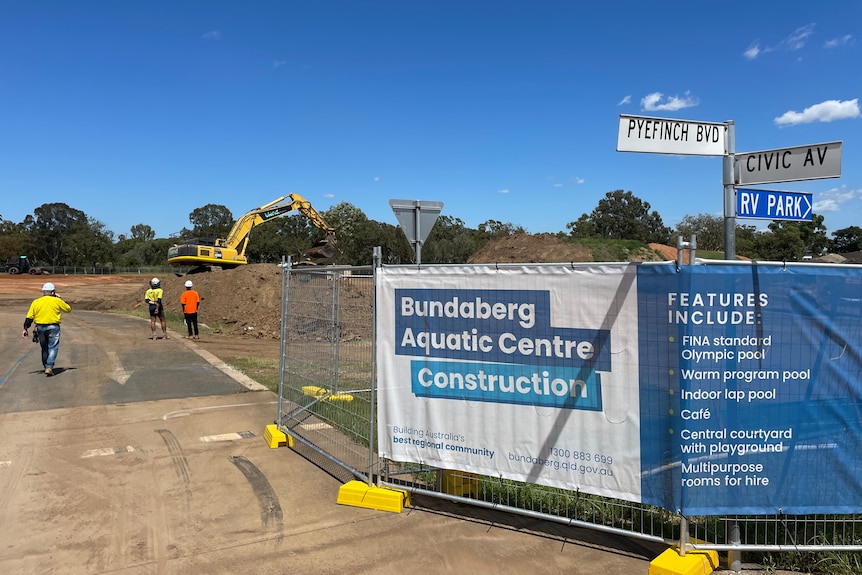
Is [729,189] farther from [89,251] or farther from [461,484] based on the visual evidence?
[89,251]

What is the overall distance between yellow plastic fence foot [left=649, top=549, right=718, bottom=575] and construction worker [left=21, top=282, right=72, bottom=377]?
11.5 meters

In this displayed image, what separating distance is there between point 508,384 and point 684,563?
67.5 inches

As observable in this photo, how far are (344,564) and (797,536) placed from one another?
3.46m

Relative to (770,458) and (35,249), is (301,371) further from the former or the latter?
(35,249)

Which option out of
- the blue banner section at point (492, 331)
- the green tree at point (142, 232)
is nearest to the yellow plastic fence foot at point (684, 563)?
the blue banner section at point (492, 331)

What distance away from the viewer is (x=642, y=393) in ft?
13.3

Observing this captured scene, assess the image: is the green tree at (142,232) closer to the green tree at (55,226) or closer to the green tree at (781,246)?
the green tree at (55,226)

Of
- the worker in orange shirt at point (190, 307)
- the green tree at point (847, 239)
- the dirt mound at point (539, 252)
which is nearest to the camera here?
the worker in orange shirt at point (190, 307)

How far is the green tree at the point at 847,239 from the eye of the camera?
79.3 meters

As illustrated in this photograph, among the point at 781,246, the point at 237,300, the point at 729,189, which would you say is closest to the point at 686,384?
the point at 729,189

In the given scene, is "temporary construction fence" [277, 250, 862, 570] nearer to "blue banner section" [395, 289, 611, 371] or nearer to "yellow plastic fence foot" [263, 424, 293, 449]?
"blue banner section" [395, 289, 611, 371]

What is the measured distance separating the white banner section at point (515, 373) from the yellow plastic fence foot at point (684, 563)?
1.53 feet

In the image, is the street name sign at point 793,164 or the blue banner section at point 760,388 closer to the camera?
the blue banner section at point 760,388

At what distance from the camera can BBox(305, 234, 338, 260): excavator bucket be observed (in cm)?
3152
